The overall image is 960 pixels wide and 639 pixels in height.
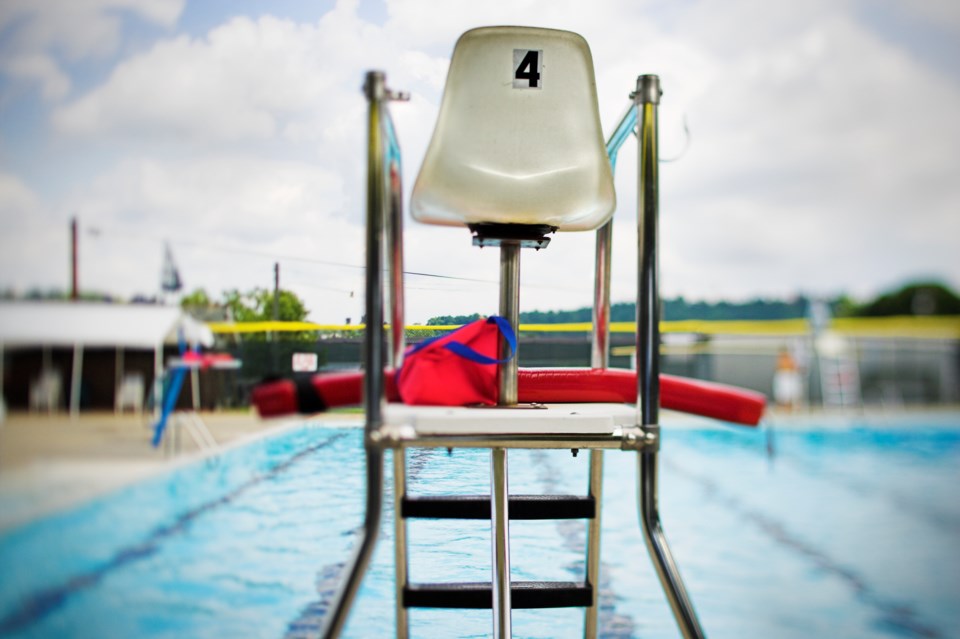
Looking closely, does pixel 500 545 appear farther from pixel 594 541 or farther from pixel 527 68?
pixel 527 68

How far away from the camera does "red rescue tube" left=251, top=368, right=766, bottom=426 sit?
0.71m

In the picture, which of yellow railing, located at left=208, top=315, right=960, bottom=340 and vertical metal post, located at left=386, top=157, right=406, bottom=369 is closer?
vertical metal post, located at left=386, top=157, right=406, bottom=369

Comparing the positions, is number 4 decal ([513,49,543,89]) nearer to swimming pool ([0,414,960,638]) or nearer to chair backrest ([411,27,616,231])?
chair backrest ([411,27,616,231])

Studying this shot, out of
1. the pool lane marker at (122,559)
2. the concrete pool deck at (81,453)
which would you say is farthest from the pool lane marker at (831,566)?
the pool lane marker at (122,559)

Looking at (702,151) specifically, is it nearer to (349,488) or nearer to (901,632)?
(901,632)

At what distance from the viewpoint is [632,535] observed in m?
2.12

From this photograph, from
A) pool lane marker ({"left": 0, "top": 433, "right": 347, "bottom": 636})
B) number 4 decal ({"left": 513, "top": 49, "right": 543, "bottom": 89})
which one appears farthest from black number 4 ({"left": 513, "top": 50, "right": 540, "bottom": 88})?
pool lane marker ({"left": 0, "top": 433, "right": 347, "bottom": 636})

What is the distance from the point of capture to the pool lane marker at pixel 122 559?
1.74 m

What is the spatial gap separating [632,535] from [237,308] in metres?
1.39

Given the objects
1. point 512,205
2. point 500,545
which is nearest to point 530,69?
point 512,205

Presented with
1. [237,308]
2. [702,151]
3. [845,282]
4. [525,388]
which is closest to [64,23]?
[237,308]

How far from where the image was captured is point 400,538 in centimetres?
117

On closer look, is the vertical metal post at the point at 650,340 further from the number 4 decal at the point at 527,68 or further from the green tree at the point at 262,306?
the green tree at the point at 262,306

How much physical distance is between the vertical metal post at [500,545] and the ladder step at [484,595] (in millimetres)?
124
